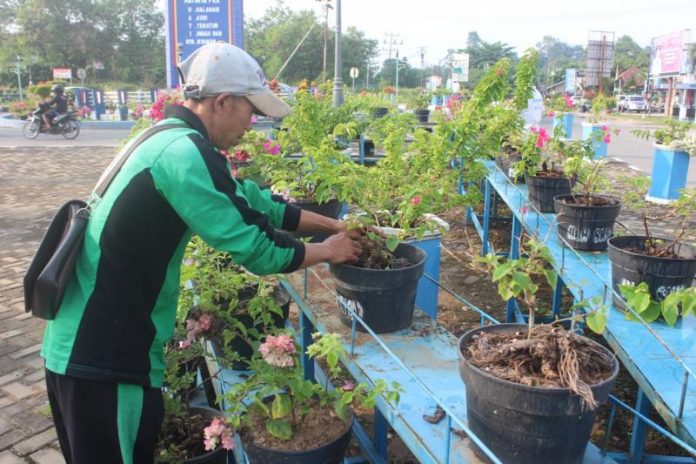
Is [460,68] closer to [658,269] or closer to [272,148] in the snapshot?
[272,148]

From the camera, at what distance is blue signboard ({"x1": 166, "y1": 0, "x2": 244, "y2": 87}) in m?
→ 8.02

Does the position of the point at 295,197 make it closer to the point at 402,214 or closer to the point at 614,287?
the point at 402,214

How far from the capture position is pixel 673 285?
8.85 ft

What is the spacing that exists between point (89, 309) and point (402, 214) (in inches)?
61.6

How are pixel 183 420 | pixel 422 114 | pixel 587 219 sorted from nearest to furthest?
pixel 183 420
pixel 587 219
pixel 422 114

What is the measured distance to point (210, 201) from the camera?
1811 millimetres

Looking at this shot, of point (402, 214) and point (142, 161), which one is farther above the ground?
point (142, 161)

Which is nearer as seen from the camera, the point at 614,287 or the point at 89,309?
the point at 89,309

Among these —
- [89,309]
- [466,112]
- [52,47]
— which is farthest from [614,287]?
[52,47]

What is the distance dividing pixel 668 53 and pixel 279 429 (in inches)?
1972

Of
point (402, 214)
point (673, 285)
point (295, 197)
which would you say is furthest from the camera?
point (295, 197)

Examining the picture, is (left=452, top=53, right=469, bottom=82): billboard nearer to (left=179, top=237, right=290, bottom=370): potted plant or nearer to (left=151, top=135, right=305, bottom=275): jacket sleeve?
(left=179, top=237, right=290, bottom=370): potted plant

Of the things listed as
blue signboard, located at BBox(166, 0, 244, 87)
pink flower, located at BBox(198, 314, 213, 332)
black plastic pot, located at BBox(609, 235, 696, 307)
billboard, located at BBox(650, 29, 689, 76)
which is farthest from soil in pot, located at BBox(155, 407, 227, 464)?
billboard, located at BBox(650, 29, 689, 76)

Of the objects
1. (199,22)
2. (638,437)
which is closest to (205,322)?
(638,437)
